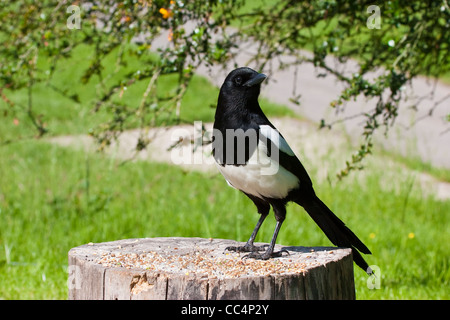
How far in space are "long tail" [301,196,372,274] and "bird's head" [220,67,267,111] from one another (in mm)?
623

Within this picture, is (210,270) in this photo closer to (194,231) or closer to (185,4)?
(185,4)

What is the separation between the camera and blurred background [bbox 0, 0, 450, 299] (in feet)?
12.4

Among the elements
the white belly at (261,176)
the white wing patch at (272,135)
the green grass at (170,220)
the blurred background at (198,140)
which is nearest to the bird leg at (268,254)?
the white belly at (261,176)

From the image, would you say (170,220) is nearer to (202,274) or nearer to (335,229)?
(335,229)

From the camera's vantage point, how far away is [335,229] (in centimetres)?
312

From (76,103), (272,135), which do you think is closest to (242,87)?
(272,135)

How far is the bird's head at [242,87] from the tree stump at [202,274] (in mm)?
768

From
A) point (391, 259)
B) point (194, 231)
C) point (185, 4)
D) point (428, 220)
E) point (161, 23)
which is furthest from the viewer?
point (428, 220)

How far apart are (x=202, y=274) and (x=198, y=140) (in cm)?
128

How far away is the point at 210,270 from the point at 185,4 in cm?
166

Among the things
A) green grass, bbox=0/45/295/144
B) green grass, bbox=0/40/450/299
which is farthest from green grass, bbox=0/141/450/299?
green grass, bbox=0/45/295/144

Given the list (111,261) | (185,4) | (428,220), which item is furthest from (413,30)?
(428,220)

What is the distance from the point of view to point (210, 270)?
8.75 ft
